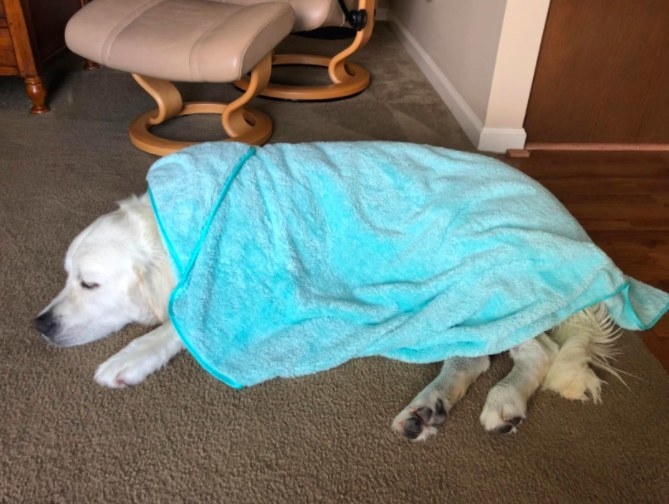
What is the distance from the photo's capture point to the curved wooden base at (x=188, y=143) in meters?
2.02

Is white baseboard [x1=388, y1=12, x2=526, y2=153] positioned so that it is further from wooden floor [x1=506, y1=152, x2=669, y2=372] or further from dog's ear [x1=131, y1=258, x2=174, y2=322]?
dog's ear [x1=131, y1=258, x2=174, y2=322]

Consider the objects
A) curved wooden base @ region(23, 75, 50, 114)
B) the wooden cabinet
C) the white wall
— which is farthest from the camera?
curved wooden base @ region(23, 75, 50, 114)

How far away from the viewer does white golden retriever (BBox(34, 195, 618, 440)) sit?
1088 mm

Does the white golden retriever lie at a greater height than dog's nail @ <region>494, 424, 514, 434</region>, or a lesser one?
greater

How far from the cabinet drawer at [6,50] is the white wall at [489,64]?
1.74 meters

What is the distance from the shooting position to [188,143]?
2037 mm

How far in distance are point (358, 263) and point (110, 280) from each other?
1.59 feet

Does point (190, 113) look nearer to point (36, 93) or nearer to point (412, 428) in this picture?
point (36, 93)

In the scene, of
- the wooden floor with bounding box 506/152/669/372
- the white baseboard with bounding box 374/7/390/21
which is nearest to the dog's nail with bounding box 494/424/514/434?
the wooden floor with bounding box 506/152/669/372

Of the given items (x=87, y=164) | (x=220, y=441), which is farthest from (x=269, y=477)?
(x=87, y=164)

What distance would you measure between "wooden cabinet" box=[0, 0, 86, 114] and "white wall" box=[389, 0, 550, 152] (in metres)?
1.67

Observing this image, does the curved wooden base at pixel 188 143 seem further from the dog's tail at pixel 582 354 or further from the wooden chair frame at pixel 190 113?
the dog's tail at pixel 582 354

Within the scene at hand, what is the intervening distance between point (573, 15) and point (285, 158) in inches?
52.0

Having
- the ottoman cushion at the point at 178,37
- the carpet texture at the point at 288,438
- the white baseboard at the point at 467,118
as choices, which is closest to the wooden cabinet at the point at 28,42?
the ottoman cushion at the point at 178,37
